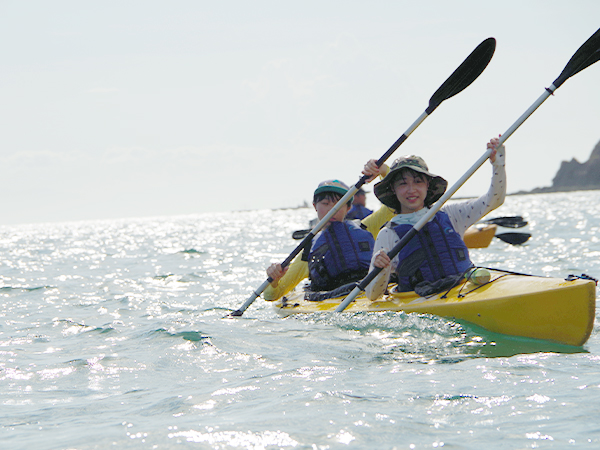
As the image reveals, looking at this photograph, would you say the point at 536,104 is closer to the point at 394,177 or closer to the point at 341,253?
the point at 394,177

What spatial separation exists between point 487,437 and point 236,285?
7.69 metres

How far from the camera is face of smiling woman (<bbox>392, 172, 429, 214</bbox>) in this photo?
4949mm

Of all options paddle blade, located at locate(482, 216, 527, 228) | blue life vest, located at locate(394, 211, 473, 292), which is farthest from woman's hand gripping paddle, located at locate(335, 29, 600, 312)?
paddle blade, located at locate(482, 216, 527, 228)

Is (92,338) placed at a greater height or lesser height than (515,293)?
lesser

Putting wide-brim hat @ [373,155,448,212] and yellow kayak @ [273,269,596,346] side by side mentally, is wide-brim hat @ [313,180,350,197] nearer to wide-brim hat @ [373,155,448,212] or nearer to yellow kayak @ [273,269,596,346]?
wide-brim hat @ [373,155,448,212]

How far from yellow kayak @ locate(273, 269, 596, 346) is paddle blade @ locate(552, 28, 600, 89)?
167 centimetres

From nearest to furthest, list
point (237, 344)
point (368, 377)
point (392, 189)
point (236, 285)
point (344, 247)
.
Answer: point (368, 377) → point (237, 344) → point (392, 189) → point (344, 247) → point (236, 285)

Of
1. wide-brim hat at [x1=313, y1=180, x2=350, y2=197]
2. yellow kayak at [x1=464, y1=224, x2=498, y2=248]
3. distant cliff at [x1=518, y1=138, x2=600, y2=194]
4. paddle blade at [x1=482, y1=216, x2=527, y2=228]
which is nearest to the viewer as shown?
wide-brim hat at [x1=313, y1=180, x2=350, y2=197]

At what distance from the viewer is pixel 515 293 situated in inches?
167

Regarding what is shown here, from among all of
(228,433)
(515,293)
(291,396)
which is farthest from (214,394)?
(515,293)

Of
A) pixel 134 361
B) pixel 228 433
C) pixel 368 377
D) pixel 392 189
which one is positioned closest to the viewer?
pixel 228 433

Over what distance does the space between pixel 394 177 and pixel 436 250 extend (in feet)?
2.28

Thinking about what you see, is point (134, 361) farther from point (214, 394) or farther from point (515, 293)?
point (515, 293)

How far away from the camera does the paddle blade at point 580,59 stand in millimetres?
4883
